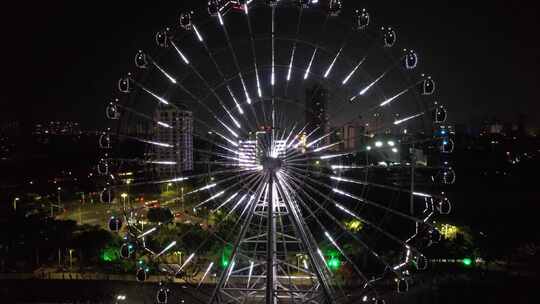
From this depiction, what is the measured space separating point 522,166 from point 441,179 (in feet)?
107

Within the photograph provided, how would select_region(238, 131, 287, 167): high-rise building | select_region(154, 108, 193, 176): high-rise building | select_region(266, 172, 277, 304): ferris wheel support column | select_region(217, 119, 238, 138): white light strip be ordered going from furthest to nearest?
1. select_region(217, 119, 238, 138): white light strip
2. select_region(154, 108, 193, 176): high-rise building
3. select_region(238, 131, 287, 167): high-rise building
4. select_region(266, 172, 277, 304): ferris wheel support column

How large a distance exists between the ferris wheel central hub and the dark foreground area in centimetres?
917

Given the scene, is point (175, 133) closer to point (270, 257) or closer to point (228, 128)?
point (228, 128)

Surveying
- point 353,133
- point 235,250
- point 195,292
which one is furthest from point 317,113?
point 195,292

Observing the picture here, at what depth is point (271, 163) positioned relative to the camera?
9.79m

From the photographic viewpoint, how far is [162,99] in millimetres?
10977

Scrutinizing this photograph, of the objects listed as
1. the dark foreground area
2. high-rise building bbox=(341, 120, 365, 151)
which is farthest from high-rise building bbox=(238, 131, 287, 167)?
the dark foreground area

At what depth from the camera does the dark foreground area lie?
17.6m

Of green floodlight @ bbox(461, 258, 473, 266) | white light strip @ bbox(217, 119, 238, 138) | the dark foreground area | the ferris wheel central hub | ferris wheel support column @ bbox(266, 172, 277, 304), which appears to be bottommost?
the dark foreground area

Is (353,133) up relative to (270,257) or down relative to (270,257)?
up

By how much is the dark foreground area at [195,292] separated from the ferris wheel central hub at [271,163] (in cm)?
917

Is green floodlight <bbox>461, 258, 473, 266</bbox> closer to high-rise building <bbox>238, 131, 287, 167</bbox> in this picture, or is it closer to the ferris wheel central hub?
high-rise building <bbox>238, 131, 287, 167</bbox>

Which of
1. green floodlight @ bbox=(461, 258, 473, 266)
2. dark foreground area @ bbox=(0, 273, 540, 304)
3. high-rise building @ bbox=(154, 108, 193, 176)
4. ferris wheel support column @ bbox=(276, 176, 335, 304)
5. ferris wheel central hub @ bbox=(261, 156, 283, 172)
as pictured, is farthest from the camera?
green floodlight @ bbox=(461, 258, 473, 266)

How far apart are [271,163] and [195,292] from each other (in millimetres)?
9210
